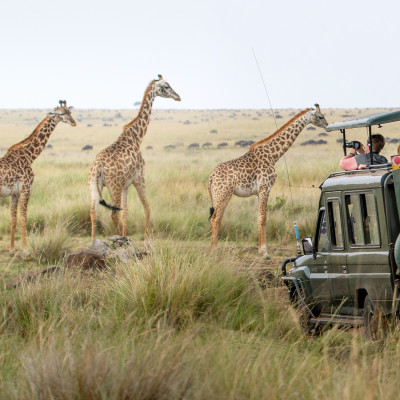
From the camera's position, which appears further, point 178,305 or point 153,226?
point 153,226

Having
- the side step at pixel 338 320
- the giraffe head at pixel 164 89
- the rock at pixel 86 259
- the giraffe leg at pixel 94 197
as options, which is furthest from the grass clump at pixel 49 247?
the side step at pixel 338 320

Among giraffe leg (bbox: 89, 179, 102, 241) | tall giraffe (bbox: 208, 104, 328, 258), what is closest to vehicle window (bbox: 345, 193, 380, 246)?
tall giraffe (bbox: 208, 104, 328, 258)

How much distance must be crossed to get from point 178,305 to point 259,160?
6.53 metres

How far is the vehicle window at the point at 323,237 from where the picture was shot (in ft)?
26.7

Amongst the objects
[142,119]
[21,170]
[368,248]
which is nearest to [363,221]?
[368,248]

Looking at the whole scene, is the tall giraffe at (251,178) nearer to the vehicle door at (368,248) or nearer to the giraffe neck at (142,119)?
the giraffe neck at (142,119)

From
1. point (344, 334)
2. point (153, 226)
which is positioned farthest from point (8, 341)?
point (153, 226)

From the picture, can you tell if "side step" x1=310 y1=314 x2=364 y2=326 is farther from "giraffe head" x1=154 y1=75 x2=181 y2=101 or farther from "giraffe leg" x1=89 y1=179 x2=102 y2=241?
"giraffe head" x1=154 y1=75 x2=181 y2=101

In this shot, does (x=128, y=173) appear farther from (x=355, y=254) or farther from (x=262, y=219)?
(x=355, y=254)

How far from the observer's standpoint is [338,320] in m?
7.59

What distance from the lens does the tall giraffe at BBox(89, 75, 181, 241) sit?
14.1 m

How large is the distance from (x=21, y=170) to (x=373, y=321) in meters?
8.36

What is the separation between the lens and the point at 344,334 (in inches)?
294

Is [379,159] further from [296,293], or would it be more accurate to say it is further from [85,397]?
[85,397]
